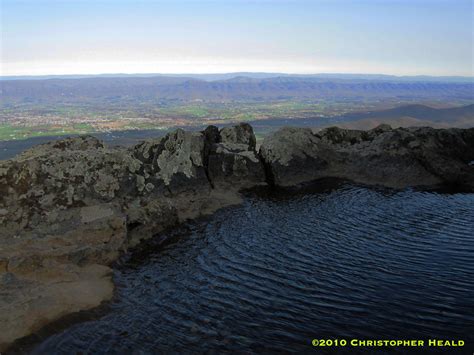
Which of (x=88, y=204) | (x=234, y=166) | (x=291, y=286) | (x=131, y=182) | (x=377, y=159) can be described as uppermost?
(x=377, y=159)

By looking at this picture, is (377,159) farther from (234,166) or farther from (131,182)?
(131,182)

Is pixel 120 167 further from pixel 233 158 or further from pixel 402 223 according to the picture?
pixel 402 223

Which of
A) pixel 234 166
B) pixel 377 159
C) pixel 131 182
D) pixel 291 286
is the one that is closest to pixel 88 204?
pixel 131 182

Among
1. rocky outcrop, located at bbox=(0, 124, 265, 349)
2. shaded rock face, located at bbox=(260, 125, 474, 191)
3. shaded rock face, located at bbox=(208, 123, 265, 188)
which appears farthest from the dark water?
shaded rock face, located at bbox=(260, 125, 474, 191)

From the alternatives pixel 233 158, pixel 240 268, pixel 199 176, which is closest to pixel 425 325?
pixel 240 268

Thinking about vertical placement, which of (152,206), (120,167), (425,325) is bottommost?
(425,325)

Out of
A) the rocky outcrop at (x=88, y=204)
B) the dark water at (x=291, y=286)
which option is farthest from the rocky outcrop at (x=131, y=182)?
the dark water at (x=291, y=286)
